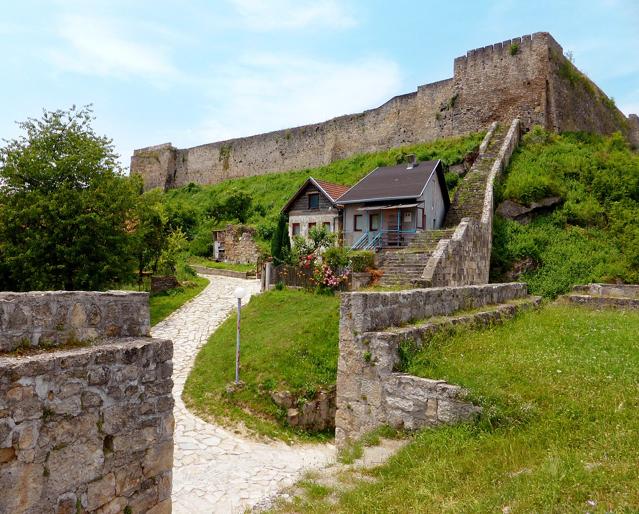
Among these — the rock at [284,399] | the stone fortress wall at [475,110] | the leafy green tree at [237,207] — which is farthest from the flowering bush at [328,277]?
the leafy green tree at [237,207]

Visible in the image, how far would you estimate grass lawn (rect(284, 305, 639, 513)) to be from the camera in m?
3.43

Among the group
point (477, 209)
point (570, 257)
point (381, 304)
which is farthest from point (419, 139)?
point (381, 304)

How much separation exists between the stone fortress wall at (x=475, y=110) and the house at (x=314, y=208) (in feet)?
36.4

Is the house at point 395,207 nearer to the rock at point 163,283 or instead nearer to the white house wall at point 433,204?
the white house wall at point 433,204

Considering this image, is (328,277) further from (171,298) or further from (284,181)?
(284,181)

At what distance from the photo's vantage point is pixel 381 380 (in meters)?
6.37

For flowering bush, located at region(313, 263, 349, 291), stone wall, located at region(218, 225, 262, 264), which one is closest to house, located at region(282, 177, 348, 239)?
stone wall, located at region(218, 225, 262, 264)

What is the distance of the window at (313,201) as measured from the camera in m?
25.2

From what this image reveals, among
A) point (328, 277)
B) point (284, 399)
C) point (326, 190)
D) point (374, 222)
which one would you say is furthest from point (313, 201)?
point (284, 399)

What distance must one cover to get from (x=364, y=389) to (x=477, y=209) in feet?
56.2

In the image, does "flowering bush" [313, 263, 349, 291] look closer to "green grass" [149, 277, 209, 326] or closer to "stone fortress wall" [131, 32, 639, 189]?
"green grass" [149, 277, 209, 326]

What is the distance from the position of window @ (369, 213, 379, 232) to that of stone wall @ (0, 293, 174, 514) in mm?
18796

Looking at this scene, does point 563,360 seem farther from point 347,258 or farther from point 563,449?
point 347,258

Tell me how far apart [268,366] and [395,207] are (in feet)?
39.3
